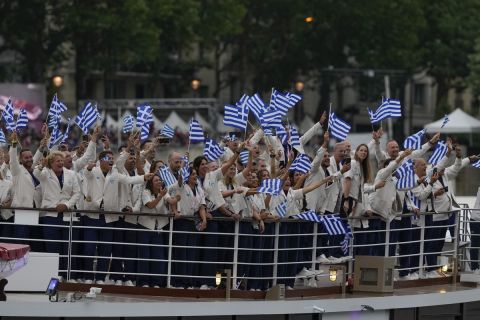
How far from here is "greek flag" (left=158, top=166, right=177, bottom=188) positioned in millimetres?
20016

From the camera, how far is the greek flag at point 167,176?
2002 cm

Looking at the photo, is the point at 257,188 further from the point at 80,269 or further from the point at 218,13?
the point at 218,13

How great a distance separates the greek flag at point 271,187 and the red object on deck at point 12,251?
2718 millimetres

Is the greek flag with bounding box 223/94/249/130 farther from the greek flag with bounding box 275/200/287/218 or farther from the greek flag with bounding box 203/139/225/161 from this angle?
the greek flag with bounding box 275/200/287/218

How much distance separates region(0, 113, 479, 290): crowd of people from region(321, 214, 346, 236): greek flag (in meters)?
0.33

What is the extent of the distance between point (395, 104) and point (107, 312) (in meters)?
5.73

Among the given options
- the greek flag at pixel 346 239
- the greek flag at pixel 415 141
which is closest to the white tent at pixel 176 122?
the greek flag at pixel 415 141

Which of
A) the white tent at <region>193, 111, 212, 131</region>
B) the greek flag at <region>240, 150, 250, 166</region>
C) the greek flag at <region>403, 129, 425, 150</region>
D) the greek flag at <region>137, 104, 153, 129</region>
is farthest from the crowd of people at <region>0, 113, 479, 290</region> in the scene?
the white tent at <region>193, 111, 212, 131</region>

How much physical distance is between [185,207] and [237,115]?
2.06 meters

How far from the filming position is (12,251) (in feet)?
61.0

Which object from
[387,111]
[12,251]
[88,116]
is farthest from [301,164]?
[12,251]

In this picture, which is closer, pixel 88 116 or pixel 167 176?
pixel 167 176

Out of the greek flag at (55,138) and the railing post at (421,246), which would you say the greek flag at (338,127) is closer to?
the railing post at (421,246)

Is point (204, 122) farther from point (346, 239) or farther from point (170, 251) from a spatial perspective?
point (170, 251)
